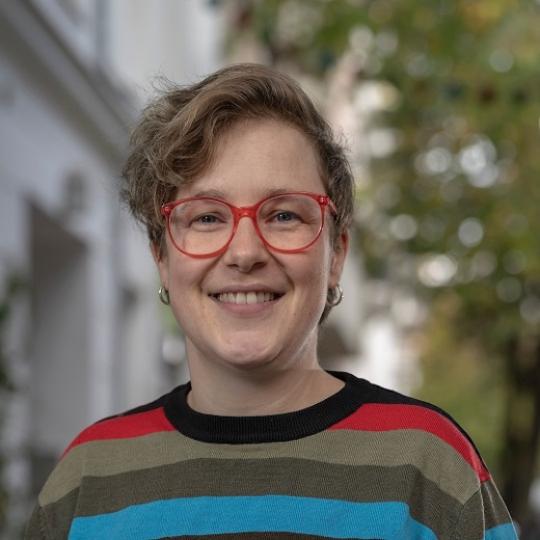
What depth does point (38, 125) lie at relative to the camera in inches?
326

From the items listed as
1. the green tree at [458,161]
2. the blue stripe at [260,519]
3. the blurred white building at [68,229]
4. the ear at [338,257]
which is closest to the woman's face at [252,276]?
the ear at [338,257]

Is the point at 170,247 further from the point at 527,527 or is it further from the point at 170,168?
the point at 527,527

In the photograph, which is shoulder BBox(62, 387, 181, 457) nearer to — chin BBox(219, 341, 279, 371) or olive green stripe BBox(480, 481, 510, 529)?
chin BBox(219, 341, 279, 371)

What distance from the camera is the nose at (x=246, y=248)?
7.50 feet

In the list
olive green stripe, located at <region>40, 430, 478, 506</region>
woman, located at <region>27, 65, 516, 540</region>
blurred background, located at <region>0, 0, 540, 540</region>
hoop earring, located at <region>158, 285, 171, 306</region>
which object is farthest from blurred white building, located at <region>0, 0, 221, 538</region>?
woman, located at <region>27, 65, 516, 540</region>

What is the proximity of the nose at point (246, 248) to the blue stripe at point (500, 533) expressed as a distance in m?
0.56

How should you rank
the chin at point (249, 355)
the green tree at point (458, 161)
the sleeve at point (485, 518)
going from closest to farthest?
1. the sleeve at point (485, 518)
2. the chin at point (249, 355)
3. the green tree at point (458, 161)

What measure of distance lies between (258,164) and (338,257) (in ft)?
0.95

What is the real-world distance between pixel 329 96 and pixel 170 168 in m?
12.9

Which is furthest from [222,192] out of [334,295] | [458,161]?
[458,161]

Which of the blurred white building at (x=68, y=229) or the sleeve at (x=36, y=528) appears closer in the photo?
the sleeve at (x=36, y=528)

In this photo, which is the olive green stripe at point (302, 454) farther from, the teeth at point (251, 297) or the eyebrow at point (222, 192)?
the eyebrow at point (222, 192)

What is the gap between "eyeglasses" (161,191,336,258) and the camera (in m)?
2.30

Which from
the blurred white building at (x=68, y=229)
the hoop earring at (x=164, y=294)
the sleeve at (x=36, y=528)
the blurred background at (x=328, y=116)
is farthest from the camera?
the blurred background at (x=328, y=116)
